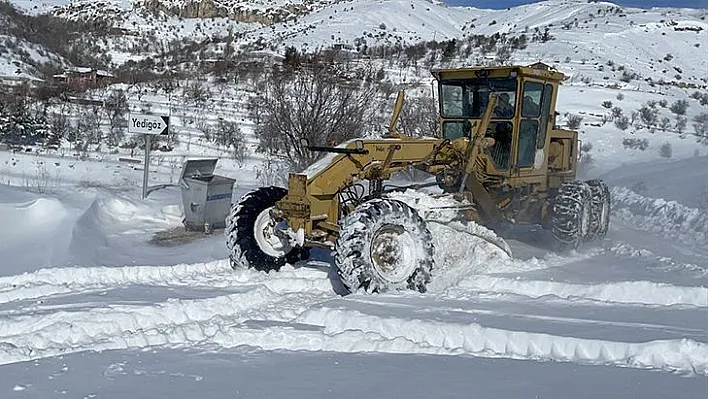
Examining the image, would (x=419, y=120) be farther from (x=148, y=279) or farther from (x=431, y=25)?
(x=431, y=25)

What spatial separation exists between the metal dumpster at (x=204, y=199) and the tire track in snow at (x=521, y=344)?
5448 millimetres

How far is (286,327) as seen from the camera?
21.2 feet

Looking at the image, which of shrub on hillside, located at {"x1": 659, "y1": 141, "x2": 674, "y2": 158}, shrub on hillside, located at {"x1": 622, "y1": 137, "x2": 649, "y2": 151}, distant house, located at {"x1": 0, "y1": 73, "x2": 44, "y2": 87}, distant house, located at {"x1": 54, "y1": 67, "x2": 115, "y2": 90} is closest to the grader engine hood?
shrub on hillside, located at {"x1": 659, "y1": 141, "x2": 674, "y2": 158}

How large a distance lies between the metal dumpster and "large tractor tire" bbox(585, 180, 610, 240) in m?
5.49

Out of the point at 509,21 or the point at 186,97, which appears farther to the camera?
the point at 509,21

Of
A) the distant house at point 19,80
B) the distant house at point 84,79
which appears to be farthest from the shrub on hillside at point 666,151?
the distant house at point 19,80

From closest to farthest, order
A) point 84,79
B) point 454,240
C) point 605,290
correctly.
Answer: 1. point 605,290
2. point 454,240
3. point 84,79

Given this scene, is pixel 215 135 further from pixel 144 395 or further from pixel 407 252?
pixel 144 395

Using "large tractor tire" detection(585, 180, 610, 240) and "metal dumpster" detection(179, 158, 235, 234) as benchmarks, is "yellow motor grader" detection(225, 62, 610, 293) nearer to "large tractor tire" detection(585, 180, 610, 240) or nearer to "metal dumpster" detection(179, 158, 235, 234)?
"large tractor tire" detection(585, 180, 610, 240)

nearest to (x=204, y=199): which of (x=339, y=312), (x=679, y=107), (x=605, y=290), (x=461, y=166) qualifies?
(x=461, y=166)

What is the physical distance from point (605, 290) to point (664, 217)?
6.31 m

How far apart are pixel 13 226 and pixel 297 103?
7.66m

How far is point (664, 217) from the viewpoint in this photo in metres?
13.4

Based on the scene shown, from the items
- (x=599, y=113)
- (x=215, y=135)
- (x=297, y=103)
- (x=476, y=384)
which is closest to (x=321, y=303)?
(x=476, y=384)
